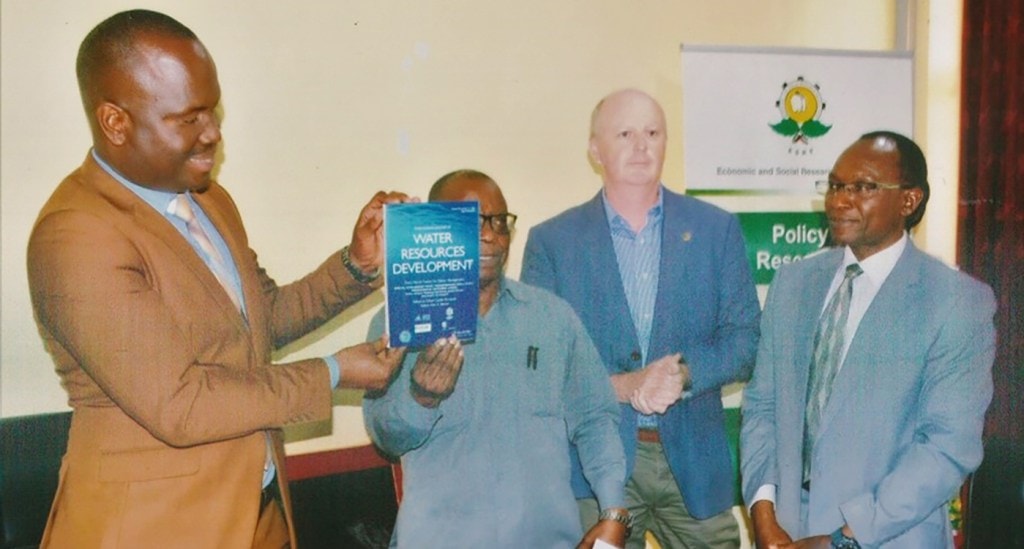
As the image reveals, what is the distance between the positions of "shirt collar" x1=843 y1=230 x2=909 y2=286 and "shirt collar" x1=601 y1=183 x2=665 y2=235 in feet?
1.95

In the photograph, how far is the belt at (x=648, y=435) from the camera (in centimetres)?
254

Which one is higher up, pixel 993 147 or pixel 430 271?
pixel 993 147

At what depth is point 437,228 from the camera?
2.05 meters

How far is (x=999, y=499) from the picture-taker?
247cm

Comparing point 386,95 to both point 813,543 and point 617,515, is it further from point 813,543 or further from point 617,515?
point 813,543

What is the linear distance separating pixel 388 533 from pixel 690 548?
3.06 ft

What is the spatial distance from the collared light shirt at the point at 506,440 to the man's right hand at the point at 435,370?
0.05 meters

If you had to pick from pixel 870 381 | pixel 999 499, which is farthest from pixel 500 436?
pixel 999 499

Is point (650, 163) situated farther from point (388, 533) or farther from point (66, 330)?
point (66, 330)

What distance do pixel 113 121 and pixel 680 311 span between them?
63.1 inches

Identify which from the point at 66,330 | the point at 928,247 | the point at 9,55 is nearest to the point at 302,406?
the point at 66,330

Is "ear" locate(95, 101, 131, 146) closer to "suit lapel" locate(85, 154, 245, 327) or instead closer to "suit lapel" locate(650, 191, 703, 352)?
"suit lapel" locate(85, 154, 245, 327)

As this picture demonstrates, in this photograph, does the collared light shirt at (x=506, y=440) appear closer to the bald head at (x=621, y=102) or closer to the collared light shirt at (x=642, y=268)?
the collared light shirt at (x=642, y=268)

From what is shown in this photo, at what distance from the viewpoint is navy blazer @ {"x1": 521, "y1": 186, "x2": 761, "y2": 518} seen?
2.51 metres
